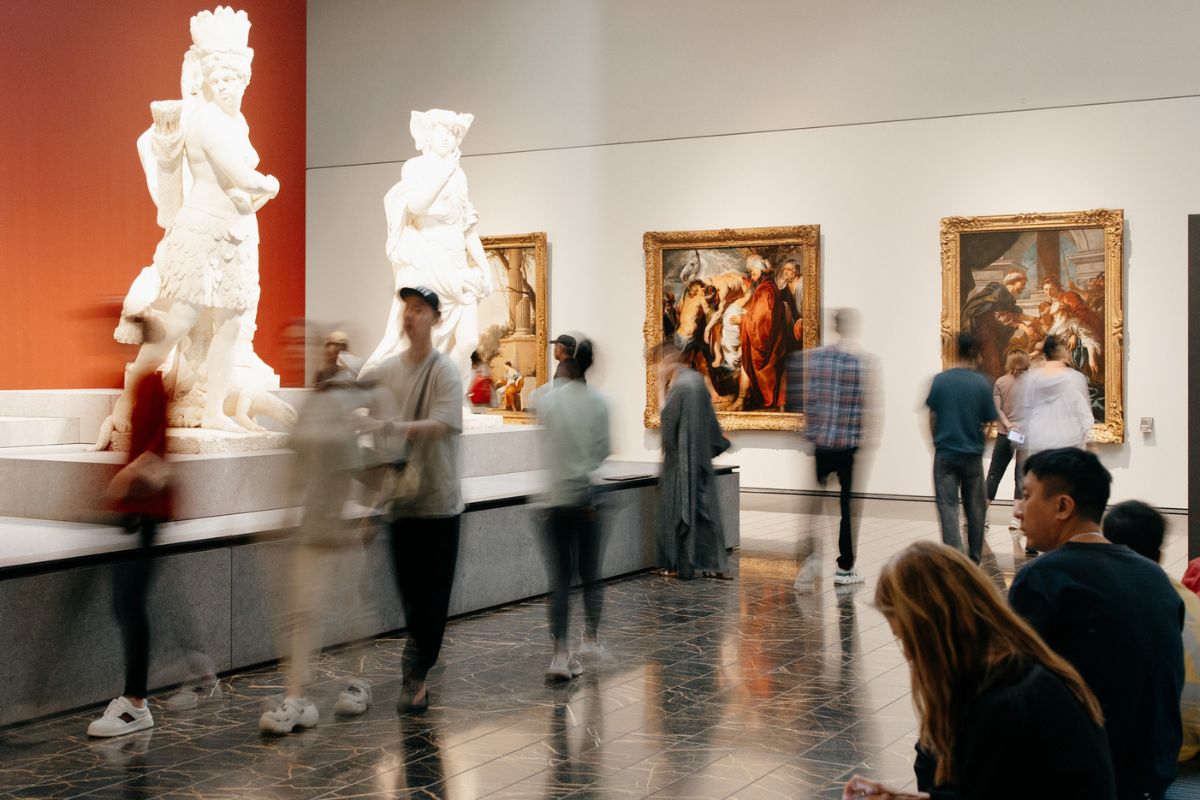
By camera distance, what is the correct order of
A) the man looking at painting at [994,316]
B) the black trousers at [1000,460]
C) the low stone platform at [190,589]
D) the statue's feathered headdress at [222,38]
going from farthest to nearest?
the man looking at painting at [994,316], the black trousers at [1000,460], the statue's feathered headdress at [222,38], the low stone platform at [190,589]

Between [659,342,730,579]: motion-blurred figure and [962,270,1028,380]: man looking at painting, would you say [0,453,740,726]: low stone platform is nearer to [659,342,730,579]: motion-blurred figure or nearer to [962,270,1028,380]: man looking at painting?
[659,342,730,579]: motion-blurred figure

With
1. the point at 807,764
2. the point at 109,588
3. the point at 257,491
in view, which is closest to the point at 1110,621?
the point at 807,764

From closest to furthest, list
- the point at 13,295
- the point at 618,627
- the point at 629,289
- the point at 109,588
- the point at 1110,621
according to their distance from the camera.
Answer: the point at 1110,621, the point at 109,588, the point at 618,627, the point at 13,295, the point at 629,289

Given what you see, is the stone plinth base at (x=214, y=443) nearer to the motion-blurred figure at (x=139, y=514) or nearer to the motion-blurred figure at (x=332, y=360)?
the motion-blurred figure at (x=139, y=514)

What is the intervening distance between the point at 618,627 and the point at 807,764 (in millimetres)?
2868

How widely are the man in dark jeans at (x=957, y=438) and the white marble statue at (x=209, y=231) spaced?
4780mm

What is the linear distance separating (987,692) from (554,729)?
3.60m

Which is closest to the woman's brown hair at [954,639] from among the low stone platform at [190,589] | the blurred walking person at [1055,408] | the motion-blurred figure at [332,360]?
the motion-blurred figure at [332,360]

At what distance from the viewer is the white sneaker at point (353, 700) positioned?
5750 millimetres

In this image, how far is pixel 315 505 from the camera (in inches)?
211

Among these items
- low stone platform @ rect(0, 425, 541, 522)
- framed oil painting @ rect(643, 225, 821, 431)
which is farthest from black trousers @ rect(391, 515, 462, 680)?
framed oil painting @ rect(643, 225, 821, 431)

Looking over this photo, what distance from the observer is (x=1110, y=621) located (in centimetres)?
294

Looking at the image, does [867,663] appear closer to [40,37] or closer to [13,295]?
[13,295]

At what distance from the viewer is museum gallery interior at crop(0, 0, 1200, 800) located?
5285 millimetres
